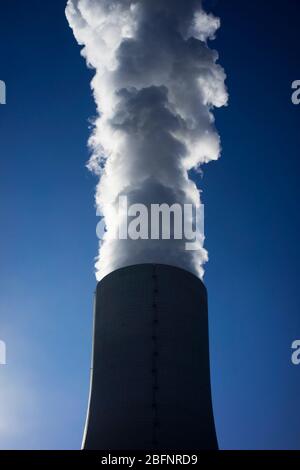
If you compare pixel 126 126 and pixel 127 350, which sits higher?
pixel 126 126

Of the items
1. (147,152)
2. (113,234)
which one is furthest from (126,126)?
(113,234)

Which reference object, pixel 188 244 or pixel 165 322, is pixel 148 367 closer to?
pixel 165 322
